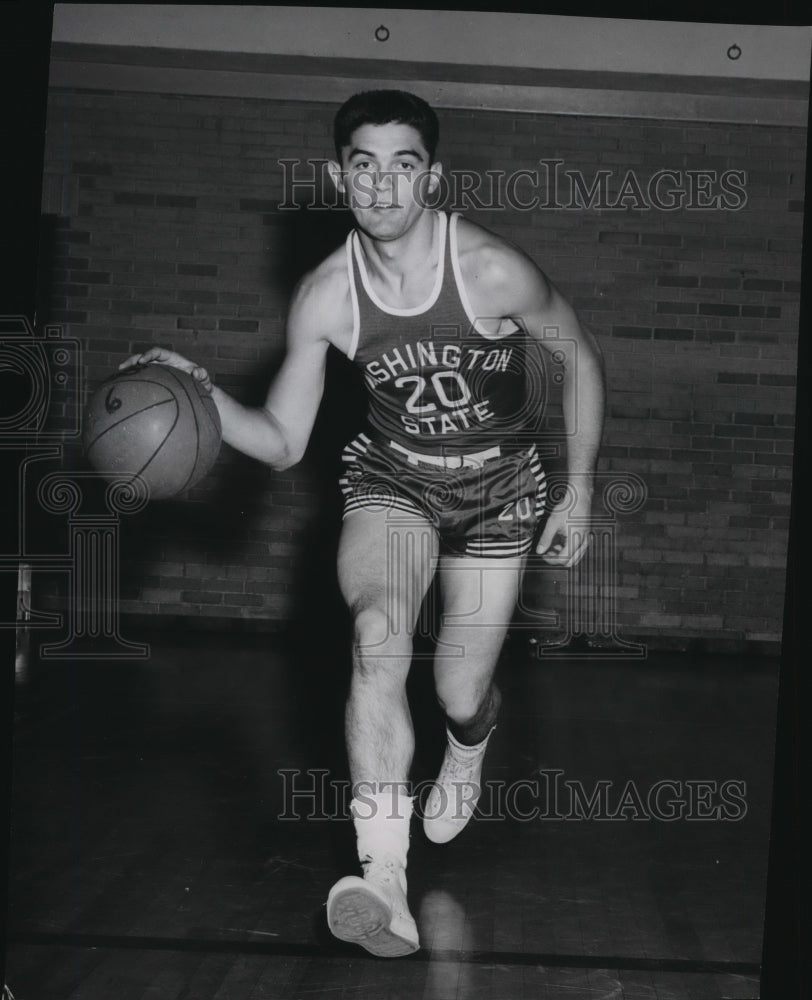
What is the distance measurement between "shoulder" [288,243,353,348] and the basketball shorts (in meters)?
0.29

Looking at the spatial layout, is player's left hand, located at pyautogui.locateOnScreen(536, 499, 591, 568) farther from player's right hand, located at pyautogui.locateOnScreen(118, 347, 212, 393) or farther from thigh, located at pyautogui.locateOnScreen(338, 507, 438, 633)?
player's right hand, located at pyautogui.locateOnScreen(118, 347, 212, 393)

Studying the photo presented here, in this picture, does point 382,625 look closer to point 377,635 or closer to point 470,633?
point 377,635

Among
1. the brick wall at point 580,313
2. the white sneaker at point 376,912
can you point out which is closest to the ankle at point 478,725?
the white sneaker at point 376,912

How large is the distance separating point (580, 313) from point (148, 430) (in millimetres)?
→ 2582

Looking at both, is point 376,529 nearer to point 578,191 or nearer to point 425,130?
point 425,130

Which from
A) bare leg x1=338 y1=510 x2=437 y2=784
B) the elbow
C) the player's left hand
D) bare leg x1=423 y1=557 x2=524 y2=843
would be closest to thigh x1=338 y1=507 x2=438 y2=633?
bare leg x1=338 y1=510 x2=437 y2=784

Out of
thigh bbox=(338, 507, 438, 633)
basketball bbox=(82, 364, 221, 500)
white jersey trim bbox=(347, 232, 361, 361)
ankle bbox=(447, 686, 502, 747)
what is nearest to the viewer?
basketball bbox=(82, 364, 221, 500)

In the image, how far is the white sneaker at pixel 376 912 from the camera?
225cm

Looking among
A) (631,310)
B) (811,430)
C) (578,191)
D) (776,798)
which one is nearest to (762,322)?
(631,310)

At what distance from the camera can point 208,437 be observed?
250cm

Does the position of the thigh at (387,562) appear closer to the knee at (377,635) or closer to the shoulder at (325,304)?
the knee at (377,635)

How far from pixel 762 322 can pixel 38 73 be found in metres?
3.43

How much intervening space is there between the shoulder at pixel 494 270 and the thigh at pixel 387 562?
60cm

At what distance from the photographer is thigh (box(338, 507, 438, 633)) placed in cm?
263
